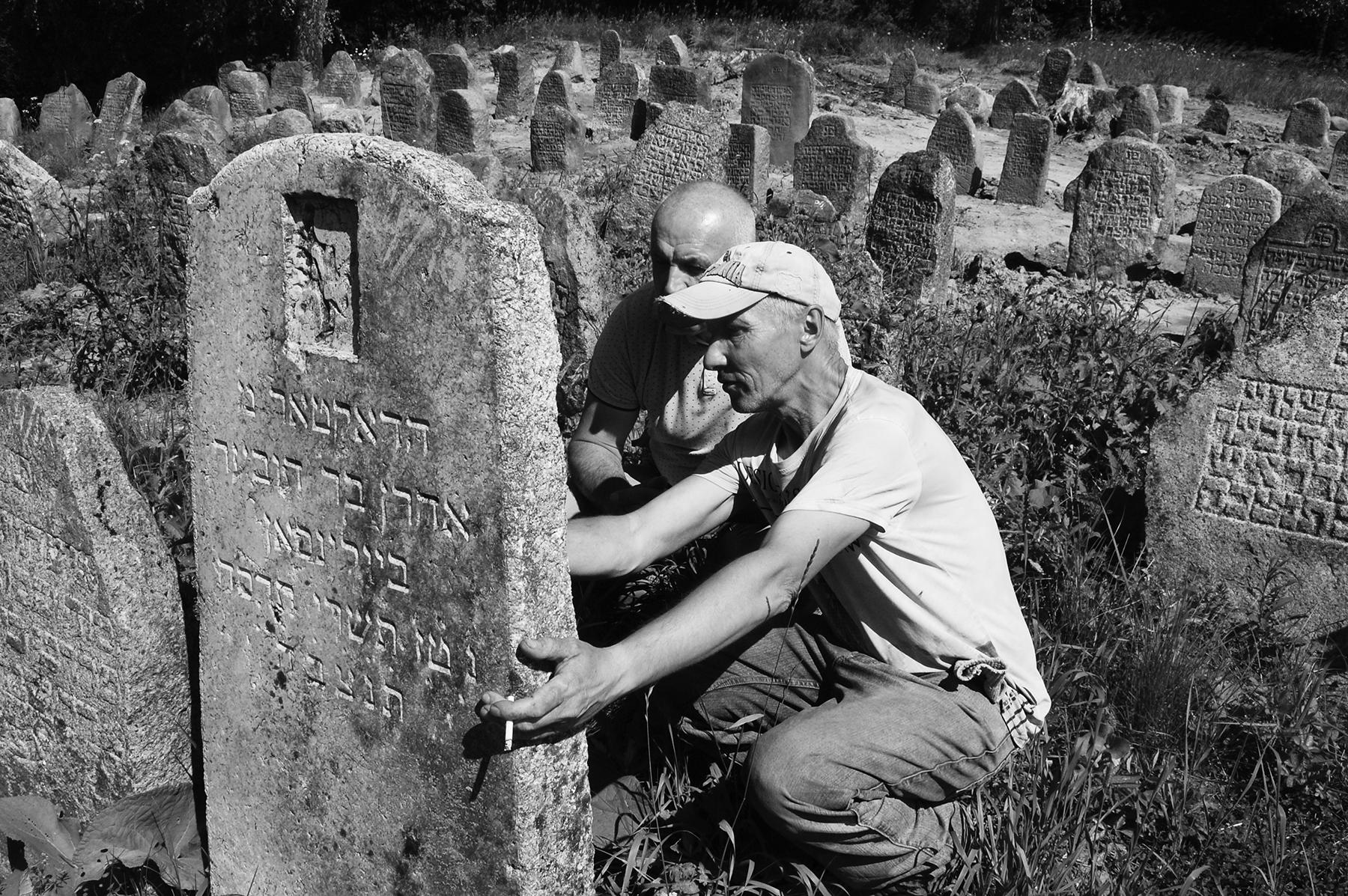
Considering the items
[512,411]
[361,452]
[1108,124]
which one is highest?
[512,411]

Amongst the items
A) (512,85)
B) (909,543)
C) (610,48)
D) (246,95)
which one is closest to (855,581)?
(909,543)

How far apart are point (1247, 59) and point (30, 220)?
83.6 feet

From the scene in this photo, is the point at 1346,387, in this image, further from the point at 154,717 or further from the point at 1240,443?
the point at 154,717

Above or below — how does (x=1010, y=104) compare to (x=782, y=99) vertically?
below

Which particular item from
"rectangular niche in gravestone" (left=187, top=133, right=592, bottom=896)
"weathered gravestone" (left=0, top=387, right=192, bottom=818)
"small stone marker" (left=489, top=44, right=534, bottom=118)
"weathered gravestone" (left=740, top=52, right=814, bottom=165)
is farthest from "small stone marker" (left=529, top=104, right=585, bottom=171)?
"rectangular niche in gravestone" (left=187, top=133, right=592, bottom=896)

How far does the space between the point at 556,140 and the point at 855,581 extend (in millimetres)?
10593

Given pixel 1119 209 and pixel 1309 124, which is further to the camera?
pixel 1309 124

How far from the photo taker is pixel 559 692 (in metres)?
1.92

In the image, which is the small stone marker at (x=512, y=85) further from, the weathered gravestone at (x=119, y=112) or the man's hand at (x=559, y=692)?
the man's hand at (x=559, y=692)

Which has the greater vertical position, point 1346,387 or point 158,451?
point 1346,387

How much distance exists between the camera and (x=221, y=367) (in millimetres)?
2262

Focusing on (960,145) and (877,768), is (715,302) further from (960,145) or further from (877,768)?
(960,145)

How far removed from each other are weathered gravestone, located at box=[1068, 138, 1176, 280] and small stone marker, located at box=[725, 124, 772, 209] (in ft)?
8.49

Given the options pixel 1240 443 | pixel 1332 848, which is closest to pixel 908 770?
pixel 1332 848
